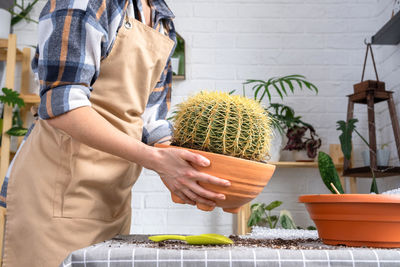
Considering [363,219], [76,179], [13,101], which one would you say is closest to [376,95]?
[363,219]

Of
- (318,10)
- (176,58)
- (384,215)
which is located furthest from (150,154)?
(318,10)

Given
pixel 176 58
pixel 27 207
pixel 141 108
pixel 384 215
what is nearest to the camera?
pixel 384 215

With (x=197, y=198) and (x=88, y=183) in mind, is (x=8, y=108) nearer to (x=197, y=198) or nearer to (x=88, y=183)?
(x=88, y=183)

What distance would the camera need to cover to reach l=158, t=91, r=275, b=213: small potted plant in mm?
605

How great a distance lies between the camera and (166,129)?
1.05 m

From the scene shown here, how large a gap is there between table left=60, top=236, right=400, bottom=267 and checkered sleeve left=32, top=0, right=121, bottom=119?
29cm

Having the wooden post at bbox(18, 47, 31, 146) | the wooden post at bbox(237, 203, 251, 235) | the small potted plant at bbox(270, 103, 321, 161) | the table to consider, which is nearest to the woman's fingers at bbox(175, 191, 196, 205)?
the table

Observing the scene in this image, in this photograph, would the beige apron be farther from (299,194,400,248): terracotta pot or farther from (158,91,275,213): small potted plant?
(299,194,400,248): terracotta pot

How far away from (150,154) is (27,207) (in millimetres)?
324

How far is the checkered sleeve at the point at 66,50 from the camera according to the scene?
0.71 m

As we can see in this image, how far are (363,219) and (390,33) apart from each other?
1.75 metres

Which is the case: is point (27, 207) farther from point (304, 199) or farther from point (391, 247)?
point (391, 247)

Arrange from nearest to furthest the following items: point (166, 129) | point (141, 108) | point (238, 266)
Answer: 1. point (238, 266)
2. point (141, 108)
3. point (166, 129)

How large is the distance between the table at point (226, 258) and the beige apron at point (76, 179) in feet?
1.02
